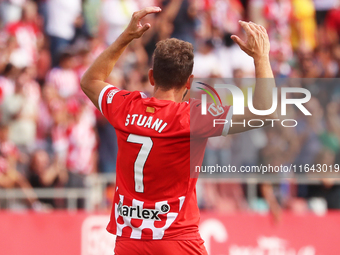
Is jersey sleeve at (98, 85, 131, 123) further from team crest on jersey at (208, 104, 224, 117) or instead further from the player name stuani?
team crest on jersey at (208, 104, 224, 117)

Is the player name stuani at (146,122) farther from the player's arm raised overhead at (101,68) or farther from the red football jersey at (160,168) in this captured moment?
the player's arm raised overhead at (101,68)

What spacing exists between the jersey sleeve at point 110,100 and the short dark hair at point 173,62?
30cm

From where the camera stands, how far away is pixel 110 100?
3.07 metres

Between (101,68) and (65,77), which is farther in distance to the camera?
(65,77)

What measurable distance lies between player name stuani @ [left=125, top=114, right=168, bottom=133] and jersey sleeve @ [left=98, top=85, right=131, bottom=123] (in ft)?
0.48

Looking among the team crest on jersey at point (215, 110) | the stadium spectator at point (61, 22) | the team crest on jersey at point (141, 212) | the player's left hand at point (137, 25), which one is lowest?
the team crest on jersey at point (141, 212)

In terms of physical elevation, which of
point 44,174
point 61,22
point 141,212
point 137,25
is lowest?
point 44,174

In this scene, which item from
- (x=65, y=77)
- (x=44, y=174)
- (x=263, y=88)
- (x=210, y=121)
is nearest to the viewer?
(x=263, y=88)

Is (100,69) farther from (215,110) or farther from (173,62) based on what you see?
(215,110)

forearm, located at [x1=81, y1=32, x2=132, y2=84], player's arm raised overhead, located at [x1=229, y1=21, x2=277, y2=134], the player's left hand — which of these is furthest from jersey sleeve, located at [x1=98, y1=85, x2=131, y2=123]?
player's arm raised overhead, located at [x1=229, y1=21, x2=277, y2=134]

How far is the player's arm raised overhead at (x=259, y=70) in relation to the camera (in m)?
2.61

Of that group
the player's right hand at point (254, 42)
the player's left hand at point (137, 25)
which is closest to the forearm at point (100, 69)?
the player's left hand at point (137, 25)

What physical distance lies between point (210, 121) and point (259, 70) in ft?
1.36

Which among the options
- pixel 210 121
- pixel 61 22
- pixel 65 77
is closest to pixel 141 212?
pixel 210 121
